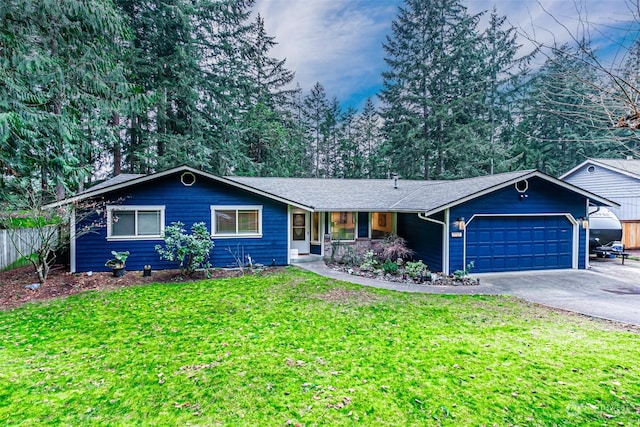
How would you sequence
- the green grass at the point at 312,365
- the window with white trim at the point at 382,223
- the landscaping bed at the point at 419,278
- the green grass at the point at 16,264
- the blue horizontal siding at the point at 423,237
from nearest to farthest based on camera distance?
the green grass at the point at 312,365, the landscaping bed at the point at 419,278, the green grass at the point at 16,264, the blue horizontal siding at the point at 423,237, the window with white trim at the point at 382,223

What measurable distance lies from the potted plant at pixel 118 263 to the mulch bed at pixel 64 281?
7.0 inches

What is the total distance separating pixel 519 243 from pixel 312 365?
945cm

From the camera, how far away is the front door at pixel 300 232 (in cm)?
1269

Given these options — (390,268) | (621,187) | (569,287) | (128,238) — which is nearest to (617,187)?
(621,187)

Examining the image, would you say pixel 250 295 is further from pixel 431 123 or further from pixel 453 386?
pixel 431 123

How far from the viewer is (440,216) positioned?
399 inches

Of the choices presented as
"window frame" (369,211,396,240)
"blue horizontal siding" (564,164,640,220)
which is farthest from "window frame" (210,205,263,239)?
"blue horizontal siding" (564,164,640,220)

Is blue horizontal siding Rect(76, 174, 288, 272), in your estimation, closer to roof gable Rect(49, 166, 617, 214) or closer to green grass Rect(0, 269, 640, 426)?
roof gable Rect(49, 166, 617, 214)

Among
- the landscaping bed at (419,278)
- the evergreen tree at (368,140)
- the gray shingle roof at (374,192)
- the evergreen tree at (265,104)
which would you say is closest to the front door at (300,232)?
the gray shingle roof at (374,192)

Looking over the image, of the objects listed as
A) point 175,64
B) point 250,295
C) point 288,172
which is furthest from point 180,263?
point 288,172

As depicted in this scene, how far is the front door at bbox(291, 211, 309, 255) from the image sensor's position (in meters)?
12.7

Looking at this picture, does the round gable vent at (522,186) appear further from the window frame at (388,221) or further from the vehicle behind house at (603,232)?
the vehicle behind house at (603,232)

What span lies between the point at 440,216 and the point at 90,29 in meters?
13.5

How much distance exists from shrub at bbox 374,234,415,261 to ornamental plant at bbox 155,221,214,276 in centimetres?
608
